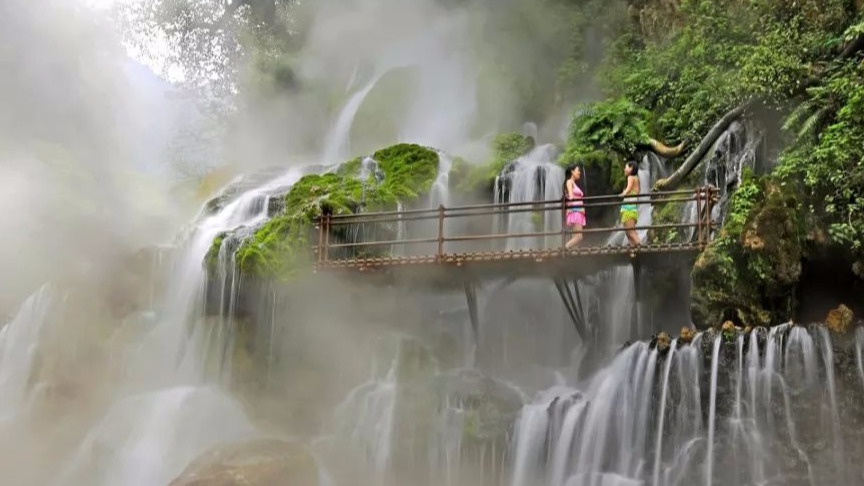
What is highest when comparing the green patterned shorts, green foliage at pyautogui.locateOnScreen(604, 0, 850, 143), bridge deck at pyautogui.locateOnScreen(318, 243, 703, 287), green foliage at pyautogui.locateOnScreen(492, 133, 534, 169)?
green foliage at pyautogui.locateOnScreen(604, 0, 850, 143)

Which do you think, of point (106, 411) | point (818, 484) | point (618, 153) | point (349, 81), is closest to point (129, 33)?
point (349, 81)

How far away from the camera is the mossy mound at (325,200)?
1361cm

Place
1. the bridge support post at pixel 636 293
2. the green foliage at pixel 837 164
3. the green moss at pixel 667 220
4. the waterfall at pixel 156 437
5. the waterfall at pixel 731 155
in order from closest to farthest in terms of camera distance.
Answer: the green foliage at pixel 837 164, the bridge support post at pixel 636 293, the green moss at pixel 667 220, the waterfall at pixel 731 155, the waterfall at pixel 156 437

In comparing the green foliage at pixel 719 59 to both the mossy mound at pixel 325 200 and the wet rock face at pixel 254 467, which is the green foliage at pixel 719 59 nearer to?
the mossy mound at pixel 325 200

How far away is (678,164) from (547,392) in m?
5.96

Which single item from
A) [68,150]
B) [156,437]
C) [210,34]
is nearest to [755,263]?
[156,437]

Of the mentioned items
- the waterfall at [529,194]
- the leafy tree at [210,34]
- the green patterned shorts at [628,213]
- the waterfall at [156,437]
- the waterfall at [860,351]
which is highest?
the leafy tree at [210,34]

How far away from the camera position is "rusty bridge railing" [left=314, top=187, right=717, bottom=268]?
11164 mm

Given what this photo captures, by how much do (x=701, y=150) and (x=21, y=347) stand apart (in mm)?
15822

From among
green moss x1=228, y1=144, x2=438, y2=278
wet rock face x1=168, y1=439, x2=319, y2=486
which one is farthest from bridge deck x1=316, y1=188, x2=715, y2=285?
wet rock face x1=168, y1=439, x2=319, y2=486

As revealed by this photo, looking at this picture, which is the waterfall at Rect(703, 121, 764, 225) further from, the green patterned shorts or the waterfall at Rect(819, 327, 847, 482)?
the waterfall at Rect(819, 327, 847, 482)

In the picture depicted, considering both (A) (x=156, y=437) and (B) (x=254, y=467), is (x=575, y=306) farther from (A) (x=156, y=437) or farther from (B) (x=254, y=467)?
(A) (x=156, y=437)

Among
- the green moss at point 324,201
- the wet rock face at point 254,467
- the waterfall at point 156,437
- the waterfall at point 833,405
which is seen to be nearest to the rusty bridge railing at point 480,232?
the green moss at point 324,201

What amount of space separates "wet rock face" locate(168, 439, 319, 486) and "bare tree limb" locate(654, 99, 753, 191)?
8.15 m
